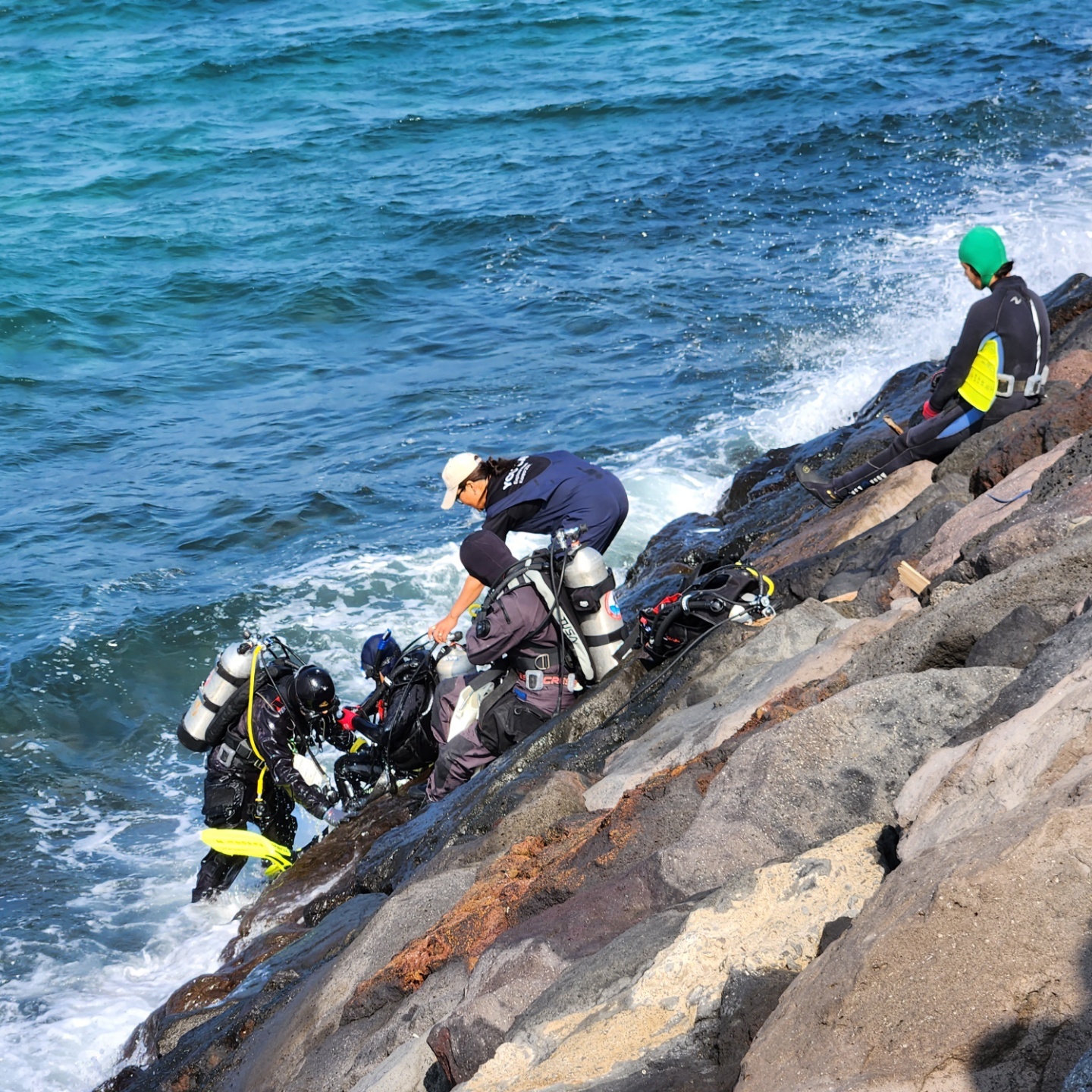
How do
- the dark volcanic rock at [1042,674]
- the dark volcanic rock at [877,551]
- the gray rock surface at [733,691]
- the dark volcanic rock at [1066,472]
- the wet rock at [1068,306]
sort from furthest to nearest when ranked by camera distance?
the wet rock at [1068,306], the dark volcanic rock at [877,551], the dark volcanic rock at [1066,472], the gray rock surface at [733,691], the dark volcanic rock at [1042,674]

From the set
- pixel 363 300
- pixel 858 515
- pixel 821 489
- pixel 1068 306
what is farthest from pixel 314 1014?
pixel 363 300

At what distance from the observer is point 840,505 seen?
8578mm

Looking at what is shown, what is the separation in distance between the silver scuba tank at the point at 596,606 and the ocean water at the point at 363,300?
300cm

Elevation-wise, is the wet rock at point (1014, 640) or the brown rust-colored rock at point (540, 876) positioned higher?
the wet rock at point (1014, 640)

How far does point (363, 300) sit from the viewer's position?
777 inches

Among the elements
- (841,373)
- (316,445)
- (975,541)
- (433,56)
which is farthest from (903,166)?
(975,541)

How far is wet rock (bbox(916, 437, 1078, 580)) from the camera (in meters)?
6.14

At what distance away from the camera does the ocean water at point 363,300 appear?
10.8 m

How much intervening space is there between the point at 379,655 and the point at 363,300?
13.0 meters

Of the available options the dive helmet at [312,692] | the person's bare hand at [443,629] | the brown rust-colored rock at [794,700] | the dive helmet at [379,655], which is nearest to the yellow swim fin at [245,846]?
the dive helmet at [312,692]

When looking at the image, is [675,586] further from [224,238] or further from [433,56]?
[433,56]

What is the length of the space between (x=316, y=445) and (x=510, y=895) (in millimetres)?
11581

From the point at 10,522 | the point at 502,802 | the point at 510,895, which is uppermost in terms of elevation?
the point at 510,895

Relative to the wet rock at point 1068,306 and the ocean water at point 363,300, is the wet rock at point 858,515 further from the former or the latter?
the ocean water at point 363,300
